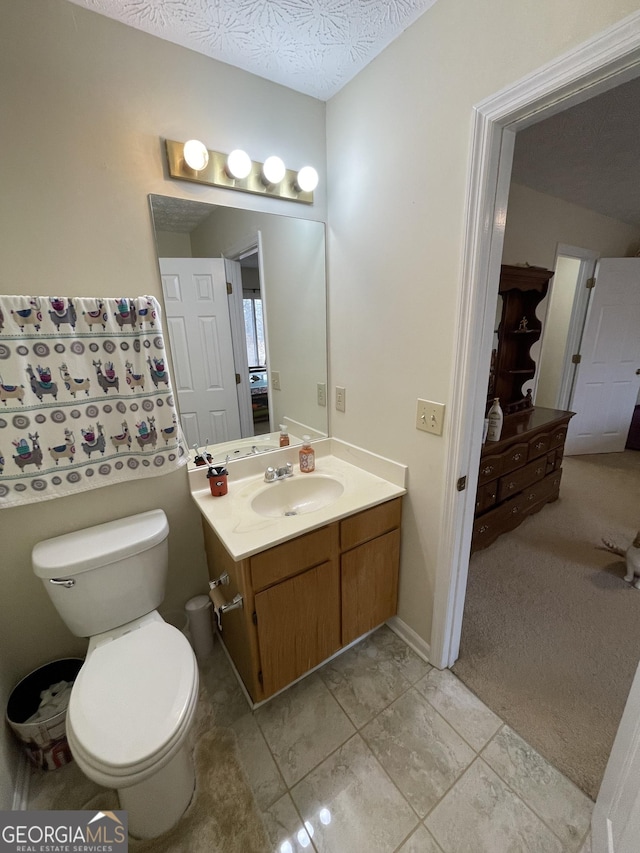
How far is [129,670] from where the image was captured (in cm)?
107

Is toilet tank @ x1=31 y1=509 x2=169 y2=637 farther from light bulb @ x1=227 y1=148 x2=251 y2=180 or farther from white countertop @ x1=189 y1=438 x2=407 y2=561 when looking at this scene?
light bulb @ x1=227 y1=148 x2=251 y2=180

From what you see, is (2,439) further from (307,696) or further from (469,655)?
(469,655)

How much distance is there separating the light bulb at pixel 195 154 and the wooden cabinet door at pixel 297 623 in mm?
1545

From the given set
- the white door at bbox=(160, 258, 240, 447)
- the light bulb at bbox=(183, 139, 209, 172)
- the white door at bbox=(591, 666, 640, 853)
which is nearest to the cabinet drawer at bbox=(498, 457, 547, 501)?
the white door at bbox=(591, 666, 640, 853)

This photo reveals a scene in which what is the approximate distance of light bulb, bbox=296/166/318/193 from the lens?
1.47m

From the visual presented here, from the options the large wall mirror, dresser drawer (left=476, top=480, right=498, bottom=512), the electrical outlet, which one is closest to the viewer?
the electrical outlet

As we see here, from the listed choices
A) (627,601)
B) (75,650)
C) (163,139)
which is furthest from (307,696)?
(163,139)

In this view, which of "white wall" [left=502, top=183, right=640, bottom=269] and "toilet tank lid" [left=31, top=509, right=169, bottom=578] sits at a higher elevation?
"white wall" [left=502, top=183, right=640, bottom=269]

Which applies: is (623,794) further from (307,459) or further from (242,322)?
(242,322)

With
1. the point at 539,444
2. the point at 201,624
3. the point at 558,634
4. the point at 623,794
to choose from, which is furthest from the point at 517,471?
the point at 201,624

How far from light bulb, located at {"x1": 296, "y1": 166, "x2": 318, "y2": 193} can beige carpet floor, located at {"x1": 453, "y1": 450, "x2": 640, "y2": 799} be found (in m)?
2.24

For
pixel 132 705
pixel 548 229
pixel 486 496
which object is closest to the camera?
pixel 132 705

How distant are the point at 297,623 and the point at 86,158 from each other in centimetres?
178

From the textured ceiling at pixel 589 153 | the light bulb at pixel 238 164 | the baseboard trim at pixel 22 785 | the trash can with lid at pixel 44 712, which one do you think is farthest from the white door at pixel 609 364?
the baseboard trim at pixel 22 785
